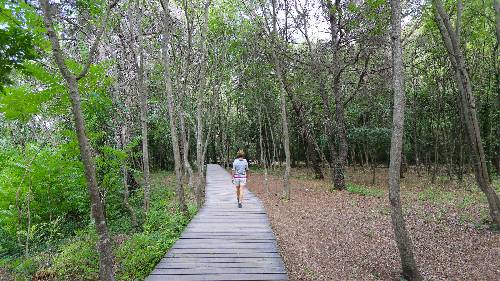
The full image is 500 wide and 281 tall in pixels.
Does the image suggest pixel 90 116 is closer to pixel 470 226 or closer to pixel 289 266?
pixel 289 266

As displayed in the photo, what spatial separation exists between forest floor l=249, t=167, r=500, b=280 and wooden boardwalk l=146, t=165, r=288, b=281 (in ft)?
1.68

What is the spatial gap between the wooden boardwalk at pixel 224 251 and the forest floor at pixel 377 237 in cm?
51

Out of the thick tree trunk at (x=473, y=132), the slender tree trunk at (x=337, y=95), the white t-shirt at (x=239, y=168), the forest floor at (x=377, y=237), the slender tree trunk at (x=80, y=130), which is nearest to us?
the slender tree trunk at (x=80, y=130)

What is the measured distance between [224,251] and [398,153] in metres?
3.57

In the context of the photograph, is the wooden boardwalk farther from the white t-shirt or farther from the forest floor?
the white t-shirt

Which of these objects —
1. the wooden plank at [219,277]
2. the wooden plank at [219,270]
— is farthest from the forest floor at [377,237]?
the wooden plank at [219,277]

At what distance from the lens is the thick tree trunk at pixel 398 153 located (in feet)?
19.5

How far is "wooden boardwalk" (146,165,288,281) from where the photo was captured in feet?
18.4

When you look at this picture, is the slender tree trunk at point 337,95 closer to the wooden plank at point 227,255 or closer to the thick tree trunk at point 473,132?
the thick tree trunk at point 473,132

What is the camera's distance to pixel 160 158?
127 ft

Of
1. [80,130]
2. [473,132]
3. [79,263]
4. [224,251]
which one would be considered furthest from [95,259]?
[473,132]

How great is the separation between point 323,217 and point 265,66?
1106 cm

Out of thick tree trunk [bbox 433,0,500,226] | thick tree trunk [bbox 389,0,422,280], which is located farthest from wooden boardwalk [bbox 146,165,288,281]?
thick tree trunk [bbox 433,0,500,226]

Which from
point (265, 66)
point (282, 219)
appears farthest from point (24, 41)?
point (265, 66)
